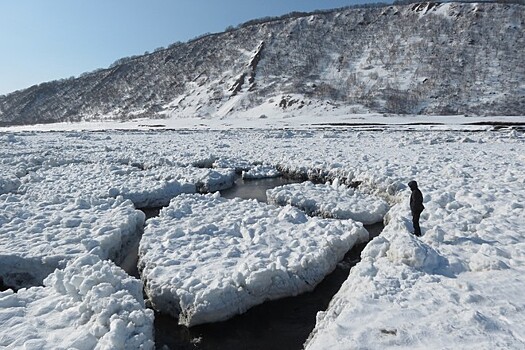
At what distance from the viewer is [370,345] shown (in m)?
5.55

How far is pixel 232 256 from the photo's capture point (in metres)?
9.80

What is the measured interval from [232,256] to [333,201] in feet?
19.4

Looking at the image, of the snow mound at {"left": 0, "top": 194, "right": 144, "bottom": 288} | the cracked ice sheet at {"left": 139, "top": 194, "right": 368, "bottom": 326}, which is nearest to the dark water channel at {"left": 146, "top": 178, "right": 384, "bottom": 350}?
the cracked ice sheet at {"left": 139, "top": 194, "right": 368, "bottom": 326}

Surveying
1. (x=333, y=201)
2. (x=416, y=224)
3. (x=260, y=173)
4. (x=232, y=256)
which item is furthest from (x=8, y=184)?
(x=416, y=224)

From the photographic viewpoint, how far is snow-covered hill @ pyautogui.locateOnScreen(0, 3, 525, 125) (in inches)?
3403

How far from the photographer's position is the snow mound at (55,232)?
9703 mm

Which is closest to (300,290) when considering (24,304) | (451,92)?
(24,304)

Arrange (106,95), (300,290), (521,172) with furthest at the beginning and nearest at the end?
(106,95), (521,172), (300,290)

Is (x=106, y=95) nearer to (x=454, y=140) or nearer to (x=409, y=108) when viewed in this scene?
(x=409, y=108)

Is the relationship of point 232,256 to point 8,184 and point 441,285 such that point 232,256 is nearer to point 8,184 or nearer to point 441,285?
point 441,285

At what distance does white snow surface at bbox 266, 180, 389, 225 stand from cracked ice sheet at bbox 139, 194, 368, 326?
167cm

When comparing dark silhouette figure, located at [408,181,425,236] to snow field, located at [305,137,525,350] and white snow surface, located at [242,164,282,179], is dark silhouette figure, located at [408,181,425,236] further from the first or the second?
white snow surface, located at [242,164,282,179]

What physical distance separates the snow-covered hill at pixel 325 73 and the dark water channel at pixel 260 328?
242 ft

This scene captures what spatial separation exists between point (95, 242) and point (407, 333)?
7.89 metres
